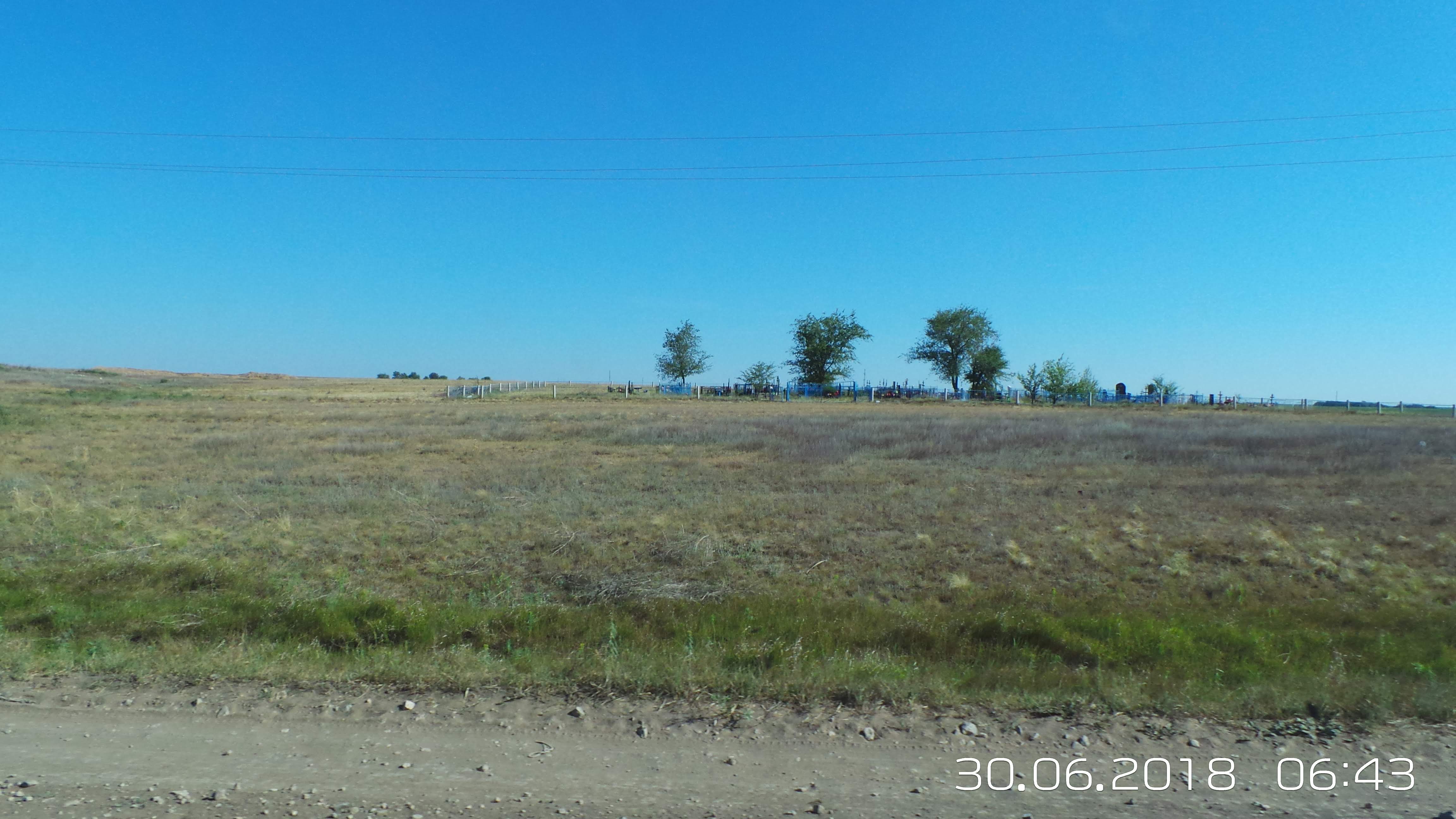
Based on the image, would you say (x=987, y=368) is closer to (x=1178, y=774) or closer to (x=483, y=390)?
(x=483, y=390)

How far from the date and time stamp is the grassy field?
0.72 metres

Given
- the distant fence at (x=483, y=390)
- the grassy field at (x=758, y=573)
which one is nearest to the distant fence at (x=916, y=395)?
the distant fence at (x=483, y=390)

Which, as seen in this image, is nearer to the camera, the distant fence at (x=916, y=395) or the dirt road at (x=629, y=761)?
the dirt road at (x=629, y=761)

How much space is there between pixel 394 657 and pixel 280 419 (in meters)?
39.8

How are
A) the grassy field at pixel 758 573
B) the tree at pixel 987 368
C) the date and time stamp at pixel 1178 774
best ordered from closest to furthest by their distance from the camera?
the date and time stamp at pixel 1178 774 → the grassy field at pixel 758 573 → the tree at pixel 987 368

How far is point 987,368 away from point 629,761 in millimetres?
114219

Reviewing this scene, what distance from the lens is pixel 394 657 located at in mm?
6387

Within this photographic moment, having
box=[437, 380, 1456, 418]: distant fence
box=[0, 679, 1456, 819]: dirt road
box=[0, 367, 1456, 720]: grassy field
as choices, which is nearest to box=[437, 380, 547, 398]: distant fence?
box=[437, 380, 1456, 418]: distant fence

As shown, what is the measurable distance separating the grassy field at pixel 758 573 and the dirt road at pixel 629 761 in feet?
1.30

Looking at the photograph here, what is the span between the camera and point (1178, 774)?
14.9 ft

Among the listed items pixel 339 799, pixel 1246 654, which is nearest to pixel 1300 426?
pixel 1246 654

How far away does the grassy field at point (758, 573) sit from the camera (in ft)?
20.2

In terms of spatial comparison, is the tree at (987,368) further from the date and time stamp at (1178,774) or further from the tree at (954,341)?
the date and time stamp at (1178,774)

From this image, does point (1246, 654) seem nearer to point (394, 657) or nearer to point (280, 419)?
point (394, 657)
